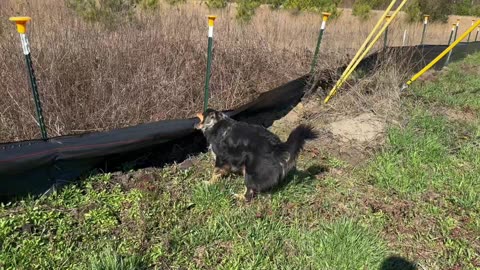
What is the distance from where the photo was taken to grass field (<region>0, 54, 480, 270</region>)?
2684 mm

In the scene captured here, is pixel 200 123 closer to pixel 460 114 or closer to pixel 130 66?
pixel 130 66

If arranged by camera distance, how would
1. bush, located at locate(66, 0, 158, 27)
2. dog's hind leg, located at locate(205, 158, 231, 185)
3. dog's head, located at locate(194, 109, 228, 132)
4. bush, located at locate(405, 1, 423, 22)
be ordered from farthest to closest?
bush, located at locate(405, 1, 423, 22), bush, located at locate(66, 0, 158, 27), dog's head, located at locate(194, 109, 228, 132), dog's hind leg, located at locate(205, 158, 231, 185)

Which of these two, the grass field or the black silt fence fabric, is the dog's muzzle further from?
the grass field

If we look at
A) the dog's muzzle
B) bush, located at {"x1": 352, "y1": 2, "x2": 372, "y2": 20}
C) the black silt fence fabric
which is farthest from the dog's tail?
bush, located at {"x1": 352, "y1": 2, "x2": 372, "y2": 20}

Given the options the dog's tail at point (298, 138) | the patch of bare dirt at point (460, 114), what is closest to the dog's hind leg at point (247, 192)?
the dog's tail at point (298, 138)

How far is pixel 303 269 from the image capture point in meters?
2.67

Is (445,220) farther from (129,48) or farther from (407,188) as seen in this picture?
(129,48)

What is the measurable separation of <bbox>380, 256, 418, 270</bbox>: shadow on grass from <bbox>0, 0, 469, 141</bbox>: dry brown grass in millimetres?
3247

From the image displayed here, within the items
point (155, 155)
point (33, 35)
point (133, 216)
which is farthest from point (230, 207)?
point (33, 35)

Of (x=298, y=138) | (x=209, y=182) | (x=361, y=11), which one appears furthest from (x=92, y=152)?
(x=361, y=11)

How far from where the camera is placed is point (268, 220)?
3.19 metres

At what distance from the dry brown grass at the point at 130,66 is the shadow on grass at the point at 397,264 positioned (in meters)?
3.25

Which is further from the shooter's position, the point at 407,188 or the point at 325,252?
the point at 407,188

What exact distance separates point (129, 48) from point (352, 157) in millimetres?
3543
